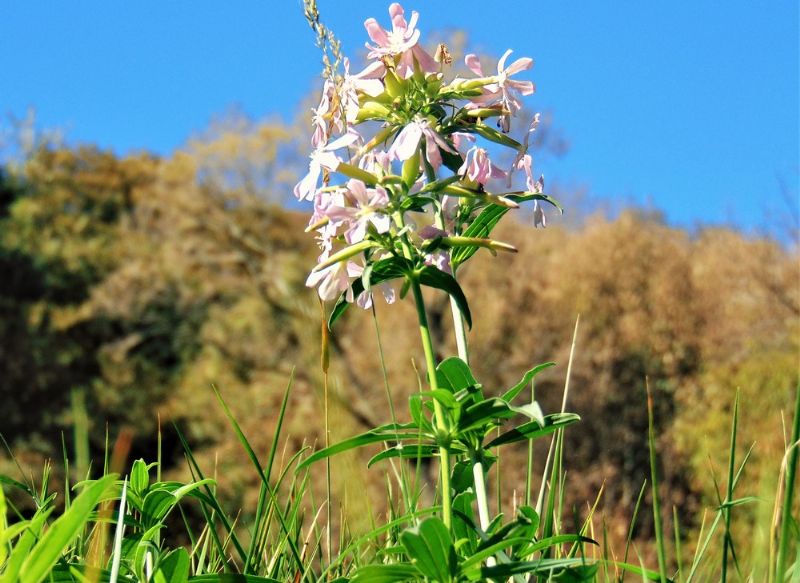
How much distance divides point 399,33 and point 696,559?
928 mm

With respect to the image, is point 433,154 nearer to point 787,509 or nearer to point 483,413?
point 483,413

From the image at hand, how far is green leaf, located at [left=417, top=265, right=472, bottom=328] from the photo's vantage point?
1.08 metres

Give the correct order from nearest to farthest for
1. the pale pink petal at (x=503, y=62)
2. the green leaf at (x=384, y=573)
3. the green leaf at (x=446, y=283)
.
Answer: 1. the green leaf at (x=384, y=573)
2. the green leaf at (x=446, y=283)
3. the pale pink petal at (x=503, y=62)

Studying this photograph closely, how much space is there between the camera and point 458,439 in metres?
1.13

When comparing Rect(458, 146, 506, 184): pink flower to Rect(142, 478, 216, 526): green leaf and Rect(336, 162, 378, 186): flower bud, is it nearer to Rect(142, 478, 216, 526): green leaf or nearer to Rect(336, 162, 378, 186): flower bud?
Rect(336, 162, 378, 186): flower bud

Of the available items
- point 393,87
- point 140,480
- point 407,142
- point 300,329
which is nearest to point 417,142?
point 407,142

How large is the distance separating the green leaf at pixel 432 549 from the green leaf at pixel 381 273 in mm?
320

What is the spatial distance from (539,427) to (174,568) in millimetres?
473

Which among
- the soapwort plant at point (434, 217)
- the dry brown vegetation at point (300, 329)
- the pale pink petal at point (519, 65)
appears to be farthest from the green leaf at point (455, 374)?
the dry brown vegetation at point (300, 329)

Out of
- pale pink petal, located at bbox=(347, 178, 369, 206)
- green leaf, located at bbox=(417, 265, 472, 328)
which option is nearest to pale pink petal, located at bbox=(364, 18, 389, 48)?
pale pink petal, located at bbox=(347, 178, 369, 206)

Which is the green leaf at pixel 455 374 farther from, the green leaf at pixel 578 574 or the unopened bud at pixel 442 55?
the unopened bud at pixel 442 55

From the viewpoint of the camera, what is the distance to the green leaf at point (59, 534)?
866 millimetres

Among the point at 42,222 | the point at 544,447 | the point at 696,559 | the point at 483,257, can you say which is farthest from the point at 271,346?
the point at 696,559

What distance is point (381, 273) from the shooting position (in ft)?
3.84
